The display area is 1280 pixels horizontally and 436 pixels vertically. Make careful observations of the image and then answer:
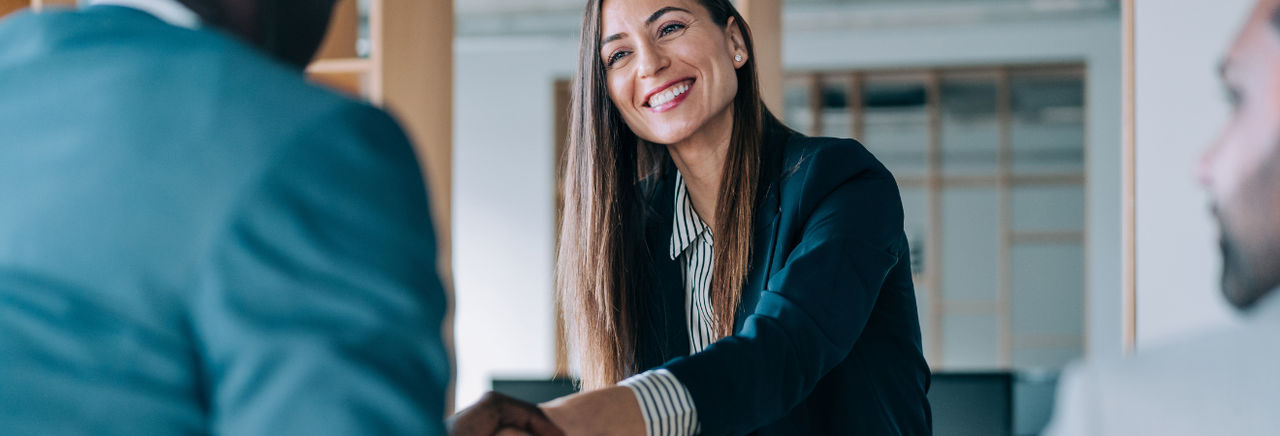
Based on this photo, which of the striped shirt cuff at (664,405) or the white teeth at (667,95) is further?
the white teeth at (667,95)

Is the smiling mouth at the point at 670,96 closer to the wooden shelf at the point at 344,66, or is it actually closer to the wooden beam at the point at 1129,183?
the wooden beam at the point at 1129,183

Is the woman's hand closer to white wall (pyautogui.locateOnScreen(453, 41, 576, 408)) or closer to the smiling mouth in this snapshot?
the smiling mouth

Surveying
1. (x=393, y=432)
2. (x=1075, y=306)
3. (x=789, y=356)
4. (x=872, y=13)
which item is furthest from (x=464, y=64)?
(x=393, y=432)

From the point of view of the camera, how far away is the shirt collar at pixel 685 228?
146cm

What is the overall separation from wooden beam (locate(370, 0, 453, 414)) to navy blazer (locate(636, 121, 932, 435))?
4.22 feet

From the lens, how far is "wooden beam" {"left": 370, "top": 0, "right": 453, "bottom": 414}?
8.72 feet

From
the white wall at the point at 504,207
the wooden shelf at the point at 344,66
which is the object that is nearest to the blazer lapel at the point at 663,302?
the wooden shelf at the point at 344,66

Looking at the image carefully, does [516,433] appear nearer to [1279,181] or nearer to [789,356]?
[789,356]

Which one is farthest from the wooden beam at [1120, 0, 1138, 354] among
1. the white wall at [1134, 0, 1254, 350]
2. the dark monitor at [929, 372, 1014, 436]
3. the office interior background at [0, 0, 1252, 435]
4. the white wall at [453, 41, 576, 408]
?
the white wall at [453, 41, 576, 408]

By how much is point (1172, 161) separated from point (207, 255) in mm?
1565

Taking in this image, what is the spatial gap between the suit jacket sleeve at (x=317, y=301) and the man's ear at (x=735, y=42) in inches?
42.1

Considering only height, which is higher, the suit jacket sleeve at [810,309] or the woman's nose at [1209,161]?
the woman's nose at [1209,161]

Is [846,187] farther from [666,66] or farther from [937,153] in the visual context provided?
[937,153]

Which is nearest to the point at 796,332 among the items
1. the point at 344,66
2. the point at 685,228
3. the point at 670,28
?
the point at 685,228
